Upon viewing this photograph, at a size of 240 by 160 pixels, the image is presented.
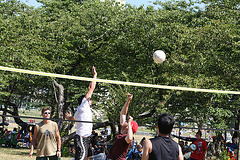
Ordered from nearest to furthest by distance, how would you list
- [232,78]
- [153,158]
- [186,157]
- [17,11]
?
1. [153,158]
2. [186,157]
3. [232,78]
4. [17,11]

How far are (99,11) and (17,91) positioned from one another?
27.6 feet

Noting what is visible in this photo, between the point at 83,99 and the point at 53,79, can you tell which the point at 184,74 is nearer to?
the point at 53,79

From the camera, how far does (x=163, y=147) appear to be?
12.6ft

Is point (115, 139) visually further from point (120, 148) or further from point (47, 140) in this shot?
point (47, 140)

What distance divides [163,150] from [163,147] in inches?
1.3

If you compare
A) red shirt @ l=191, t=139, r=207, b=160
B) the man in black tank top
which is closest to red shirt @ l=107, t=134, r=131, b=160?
the man in black tank top

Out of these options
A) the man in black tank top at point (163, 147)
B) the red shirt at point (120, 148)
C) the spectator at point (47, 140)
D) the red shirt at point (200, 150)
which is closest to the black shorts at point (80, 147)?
the red shirt at point (120, 148)

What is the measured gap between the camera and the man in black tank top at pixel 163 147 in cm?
380

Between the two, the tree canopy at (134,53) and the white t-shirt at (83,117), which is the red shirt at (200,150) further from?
the tree canopy at (134,53)

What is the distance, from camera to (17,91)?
24.4 meters

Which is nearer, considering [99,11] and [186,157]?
[186,157]

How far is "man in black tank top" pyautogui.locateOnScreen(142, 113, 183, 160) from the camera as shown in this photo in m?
3.80

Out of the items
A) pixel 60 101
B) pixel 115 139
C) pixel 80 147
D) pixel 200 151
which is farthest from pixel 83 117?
pixel 60 101

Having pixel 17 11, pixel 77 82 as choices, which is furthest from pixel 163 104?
pixel 17 11
